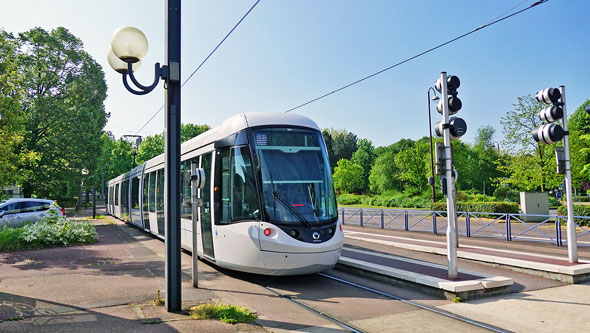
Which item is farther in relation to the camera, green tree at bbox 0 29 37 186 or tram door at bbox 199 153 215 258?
green tree at bbox 0 29 37 186

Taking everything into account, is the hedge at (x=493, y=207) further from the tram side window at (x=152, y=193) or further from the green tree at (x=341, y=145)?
the green tree at (x=341, y=145)

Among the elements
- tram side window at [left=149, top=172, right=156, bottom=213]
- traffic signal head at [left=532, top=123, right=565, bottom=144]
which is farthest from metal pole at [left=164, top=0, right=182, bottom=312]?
tram side window at [left=149, top=172, right=156, bottom=213]

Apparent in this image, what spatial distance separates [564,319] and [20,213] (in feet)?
67.2

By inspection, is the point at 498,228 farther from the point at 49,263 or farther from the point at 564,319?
the point at 49,263

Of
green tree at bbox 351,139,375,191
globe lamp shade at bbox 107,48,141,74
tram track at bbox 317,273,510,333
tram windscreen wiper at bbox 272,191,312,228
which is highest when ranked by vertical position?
green tree at bbox 351,139,375,191

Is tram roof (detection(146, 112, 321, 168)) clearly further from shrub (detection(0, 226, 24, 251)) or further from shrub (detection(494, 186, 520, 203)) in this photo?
shrub (detection(494, 186, 520, 203))

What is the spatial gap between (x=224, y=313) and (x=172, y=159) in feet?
8.03

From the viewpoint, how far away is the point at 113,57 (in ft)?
21.3

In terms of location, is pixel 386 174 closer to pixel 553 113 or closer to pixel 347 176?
pixel 347 176

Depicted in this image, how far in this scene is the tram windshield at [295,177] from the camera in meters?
7.75

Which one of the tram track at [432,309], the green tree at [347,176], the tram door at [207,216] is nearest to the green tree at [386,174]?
the green tree at [347,176]

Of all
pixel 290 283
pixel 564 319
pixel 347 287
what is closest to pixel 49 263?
pixel 290 283

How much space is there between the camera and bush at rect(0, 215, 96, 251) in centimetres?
1351

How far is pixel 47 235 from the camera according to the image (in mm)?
14211
